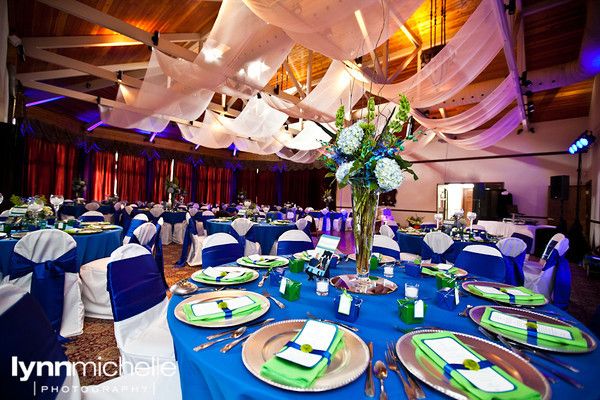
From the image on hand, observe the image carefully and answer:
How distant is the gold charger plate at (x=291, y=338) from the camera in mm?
714

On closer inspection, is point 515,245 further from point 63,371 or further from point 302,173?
point 302,173

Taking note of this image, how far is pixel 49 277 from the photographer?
2.41m

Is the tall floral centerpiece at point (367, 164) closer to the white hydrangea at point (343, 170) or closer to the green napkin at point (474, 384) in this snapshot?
the white hydrangea at point (343, 170)

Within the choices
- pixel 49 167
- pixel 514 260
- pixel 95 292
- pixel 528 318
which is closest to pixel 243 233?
pixel 95 292

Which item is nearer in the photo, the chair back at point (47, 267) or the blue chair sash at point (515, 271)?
the chair back at point (47, 267)

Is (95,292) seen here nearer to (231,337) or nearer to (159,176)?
(231,337)

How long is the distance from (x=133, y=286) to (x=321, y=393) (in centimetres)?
132

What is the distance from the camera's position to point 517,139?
393 inches

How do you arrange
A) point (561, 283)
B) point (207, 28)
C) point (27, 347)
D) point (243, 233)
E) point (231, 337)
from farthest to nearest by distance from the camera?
point (207, 28)
point (243, 233)
point (561, 283)
point (231, 337)
point (27, 347)

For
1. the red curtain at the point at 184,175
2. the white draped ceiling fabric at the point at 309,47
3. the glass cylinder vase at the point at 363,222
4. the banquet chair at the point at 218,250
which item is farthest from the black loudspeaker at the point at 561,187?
the red curtain at the point at 184,175

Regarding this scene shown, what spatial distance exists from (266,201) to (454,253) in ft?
42.2

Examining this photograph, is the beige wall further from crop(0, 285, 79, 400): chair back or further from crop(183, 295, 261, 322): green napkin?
crop(0, 285, 79, 400): chair back

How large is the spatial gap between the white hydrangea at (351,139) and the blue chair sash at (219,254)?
1.34 m

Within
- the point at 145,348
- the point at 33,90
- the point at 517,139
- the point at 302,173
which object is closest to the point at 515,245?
the point at 145,348
